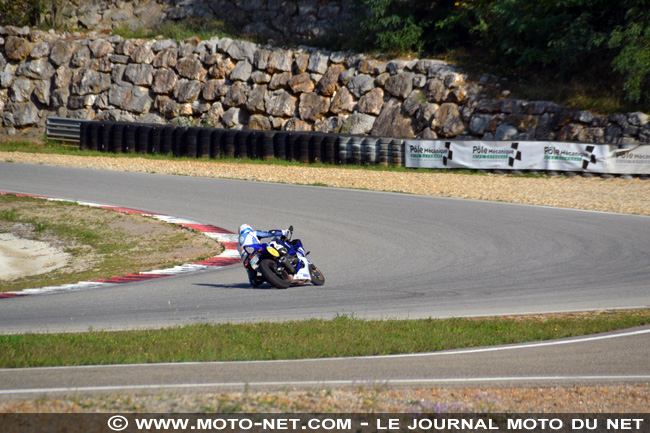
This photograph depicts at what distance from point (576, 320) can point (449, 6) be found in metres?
28.5

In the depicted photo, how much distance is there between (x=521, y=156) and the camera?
2367 centimetres

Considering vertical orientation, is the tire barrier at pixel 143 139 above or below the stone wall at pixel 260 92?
below

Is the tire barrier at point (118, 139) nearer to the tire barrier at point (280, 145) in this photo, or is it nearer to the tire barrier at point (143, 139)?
the tire barrier at point (143, 139)

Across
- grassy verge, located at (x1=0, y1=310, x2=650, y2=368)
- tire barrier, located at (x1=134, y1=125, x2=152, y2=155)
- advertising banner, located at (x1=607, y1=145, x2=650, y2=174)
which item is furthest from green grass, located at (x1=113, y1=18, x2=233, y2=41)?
grassy verge, located at (x1=0, y1=310, x2=650, y2=368)

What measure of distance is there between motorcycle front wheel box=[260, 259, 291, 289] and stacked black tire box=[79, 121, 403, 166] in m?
16.0

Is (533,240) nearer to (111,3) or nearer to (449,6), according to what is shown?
(449,6)

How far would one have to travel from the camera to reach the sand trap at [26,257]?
12.4m

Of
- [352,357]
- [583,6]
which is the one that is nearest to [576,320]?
[352,357]

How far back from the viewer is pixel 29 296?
9547mm

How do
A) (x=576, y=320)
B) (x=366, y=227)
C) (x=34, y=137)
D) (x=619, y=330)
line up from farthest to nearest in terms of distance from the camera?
(x=34, y=137) < (x=366, y=227) < (x=576, y=320) < (x=619, y=330)

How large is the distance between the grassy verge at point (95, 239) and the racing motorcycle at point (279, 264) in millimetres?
2623

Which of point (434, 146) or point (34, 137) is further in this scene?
point (34, 137)

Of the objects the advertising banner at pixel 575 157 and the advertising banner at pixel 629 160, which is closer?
the advertising banner at pixel 629 160

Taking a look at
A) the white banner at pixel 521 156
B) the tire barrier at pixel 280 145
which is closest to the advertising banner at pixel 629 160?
the white banner at pixel 521 156
